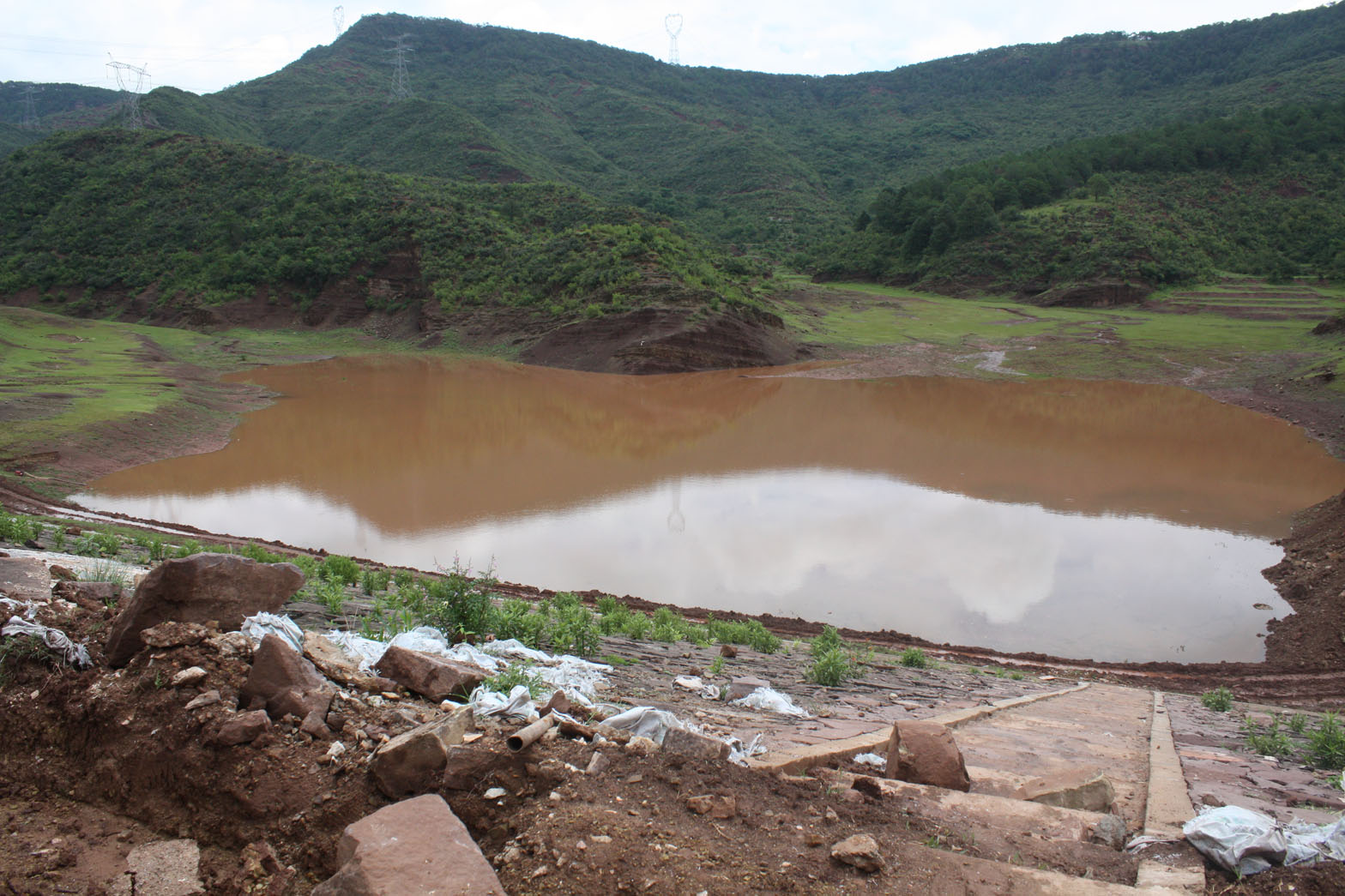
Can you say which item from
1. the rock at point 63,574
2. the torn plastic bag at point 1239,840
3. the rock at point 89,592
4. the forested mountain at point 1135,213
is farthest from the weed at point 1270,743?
the forested mountain at point 1135,213

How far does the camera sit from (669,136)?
9950 centimetres

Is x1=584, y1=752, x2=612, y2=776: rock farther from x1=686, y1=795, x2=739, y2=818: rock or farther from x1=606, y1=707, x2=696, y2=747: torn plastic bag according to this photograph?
x1=606, y1=707, x2=696, y2=747: torn plastic bag

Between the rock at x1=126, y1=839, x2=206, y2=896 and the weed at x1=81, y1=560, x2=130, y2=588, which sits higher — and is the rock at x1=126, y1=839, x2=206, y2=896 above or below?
above

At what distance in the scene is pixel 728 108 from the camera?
11994cm

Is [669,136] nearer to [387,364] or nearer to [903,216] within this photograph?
[903,216]

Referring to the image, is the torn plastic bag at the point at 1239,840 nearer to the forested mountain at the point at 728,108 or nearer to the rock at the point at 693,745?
the rock at the point at 693,745

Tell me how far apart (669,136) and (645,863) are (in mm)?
103771

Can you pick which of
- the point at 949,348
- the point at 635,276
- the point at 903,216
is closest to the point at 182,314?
the point at 635,276

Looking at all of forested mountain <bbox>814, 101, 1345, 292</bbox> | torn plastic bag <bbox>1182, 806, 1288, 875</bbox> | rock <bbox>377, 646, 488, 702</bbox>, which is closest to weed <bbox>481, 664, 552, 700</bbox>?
rock <bbox>377, 646, 488, 702</bbox>

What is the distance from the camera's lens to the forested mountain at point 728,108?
7894cm

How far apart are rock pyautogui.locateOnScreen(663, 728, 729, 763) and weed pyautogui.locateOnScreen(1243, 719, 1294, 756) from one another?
4.47 meters

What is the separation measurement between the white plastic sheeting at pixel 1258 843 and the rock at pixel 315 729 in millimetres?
3722

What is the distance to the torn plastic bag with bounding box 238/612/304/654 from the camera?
15.6 feet

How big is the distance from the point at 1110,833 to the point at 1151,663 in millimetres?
8450
